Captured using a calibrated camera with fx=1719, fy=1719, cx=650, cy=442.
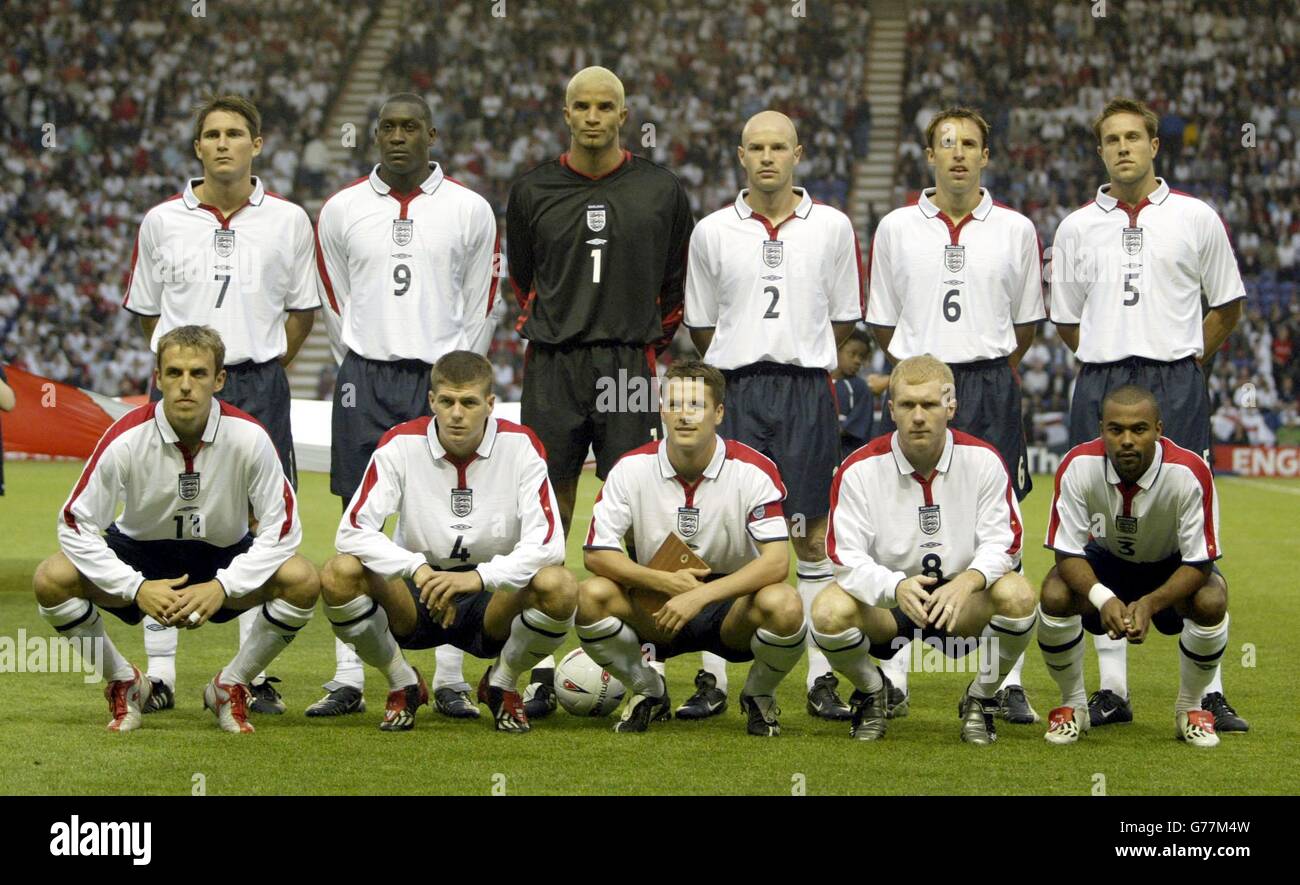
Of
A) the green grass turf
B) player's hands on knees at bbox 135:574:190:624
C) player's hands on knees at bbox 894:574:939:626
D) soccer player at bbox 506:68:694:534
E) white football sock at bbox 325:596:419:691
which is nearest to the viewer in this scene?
the green grass turf

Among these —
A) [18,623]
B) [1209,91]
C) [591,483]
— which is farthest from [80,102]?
[18,623]

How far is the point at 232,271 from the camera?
6.41 metres

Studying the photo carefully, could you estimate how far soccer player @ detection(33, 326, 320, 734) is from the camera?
561cm

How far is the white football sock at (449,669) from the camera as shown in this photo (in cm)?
618

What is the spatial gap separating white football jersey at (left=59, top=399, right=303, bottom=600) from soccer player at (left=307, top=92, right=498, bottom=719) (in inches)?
21.7

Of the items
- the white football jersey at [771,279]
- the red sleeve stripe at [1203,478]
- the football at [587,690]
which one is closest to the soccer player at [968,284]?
the white football jersey at [771,279]

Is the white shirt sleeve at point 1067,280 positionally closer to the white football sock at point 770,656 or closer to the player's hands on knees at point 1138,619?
the player's hands on knees at point 1138,619

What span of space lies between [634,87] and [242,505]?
2124cm

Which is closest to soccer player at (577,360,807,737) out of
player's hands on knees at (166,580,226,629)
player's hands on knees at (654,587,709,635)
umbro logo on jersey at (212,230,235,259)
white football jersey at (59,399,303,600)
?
player's hands on knees at (654,587,709,635)

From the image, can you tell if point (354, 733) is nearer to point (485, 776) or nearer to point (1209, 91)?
point (485, 776)

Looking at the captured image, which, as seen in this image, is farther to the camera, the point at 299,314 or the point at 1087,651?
the point at 1087,651

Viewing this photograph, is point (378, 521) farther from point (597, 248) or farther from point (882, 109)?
point (882, 109)

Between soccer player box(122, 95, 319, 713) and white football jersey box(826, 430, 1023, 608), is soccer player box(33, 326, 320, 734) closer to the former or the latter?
soccer player box(122, 95, 319, 713)

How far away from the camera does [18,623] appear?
26.9 ft
